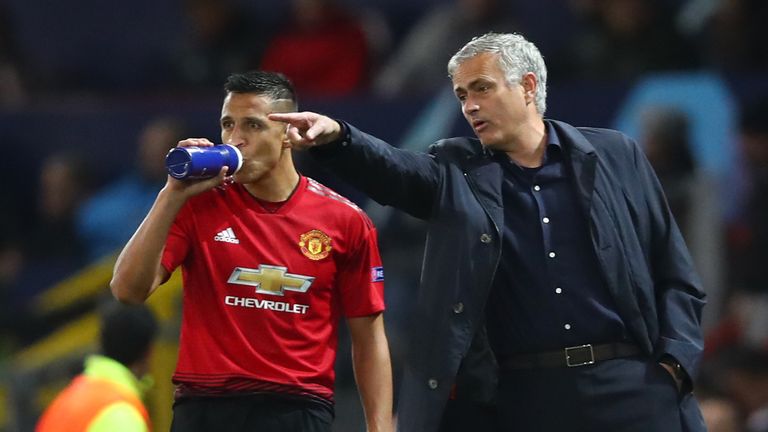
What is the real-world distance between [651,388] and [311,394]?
1.16m

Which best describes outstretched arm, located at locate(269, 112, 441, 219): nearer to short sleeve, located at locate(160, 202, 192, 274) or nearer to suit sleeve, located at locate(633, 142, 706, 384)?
short sleeve, located at locate(160, 202, 192, 274)

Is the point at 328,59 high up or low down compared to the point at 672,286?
up

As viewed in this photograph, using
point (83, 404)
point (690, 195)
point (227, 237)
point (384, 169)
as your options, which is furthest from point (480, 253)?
point (690, 195)

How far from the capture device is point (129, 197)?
1118 cm

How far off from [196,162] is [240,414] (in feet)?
2.90

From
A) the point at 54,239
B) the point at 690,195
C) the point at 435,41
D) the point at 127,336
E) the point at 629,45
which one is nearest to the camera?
the point at 127,336

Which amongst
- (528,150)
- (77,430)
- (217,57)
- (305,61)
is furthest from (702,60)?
(77,430)

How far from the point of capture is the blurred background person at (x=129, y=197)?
10656 mm

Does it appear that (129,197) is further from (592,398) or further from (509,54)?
(592,398)

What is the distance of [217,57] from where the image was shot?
38.5ft

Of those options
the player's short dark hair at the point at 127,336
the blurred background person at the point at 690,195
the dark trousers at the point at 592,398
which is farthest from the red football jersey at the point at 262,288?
the blurred background person at the point at 690,195

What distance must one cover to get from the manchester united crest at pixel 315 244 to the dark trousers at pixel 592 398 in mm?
749

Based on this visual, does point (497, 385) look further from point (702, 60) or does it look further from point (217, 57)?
point (217, 57)

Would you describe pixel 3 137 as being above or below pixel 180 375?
above
